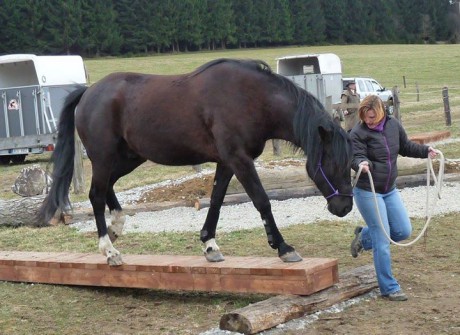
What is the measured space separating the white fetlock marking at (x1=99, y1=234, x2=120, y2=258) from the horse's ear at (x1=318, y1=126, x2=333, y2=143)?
2.13 m

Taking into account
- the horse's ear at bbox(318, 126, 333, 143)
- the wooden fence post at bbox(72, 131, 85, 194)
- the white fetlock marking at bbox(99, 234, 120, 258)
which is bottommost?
the wooden fence post at bbox(72, 131, 85, 194)

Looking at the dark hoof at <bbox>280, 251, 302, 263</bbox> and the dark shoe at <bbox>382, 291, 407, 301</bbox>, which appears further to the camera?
the dark hoof at <bbox>280, 251, 302, 263</bbox>

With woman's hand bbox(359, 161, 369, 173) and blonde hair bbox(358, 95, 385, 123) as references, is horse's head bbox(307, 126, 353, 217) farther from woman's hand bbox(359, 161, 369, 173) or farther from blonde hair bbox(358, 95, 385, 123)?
blonde hair bbox(358, 95, 385, 123)

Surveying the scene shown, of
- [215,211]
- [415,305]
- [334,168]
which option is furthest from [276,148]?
[415,305]

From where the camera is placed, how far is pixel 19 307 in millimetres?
6355

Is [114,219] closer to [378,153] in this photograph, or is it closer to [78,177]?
[378,153]

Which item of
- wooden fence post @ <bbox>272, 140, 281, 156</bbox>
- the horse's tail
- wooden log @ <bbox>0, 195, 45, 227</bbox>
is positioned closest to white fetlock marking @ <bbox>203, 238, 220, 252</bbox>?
the horse's tail

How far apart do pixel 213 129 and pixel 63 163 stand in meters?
2.02

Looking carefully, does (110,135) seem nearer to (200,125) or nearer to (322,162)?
(200,125)

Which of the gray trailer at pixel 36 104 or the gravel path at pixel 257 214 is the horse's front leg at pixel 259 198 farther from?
the gray trailer at pixel 36 104

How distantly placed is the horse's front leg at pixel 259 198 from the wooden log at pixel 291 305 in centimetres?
43

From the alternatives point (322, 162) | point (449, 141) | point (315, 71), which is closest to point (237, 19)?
point (315, 71)

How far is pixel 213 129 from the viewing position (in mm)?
6055

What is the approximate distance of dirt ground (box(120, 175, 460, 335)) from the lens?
5.21 meters
